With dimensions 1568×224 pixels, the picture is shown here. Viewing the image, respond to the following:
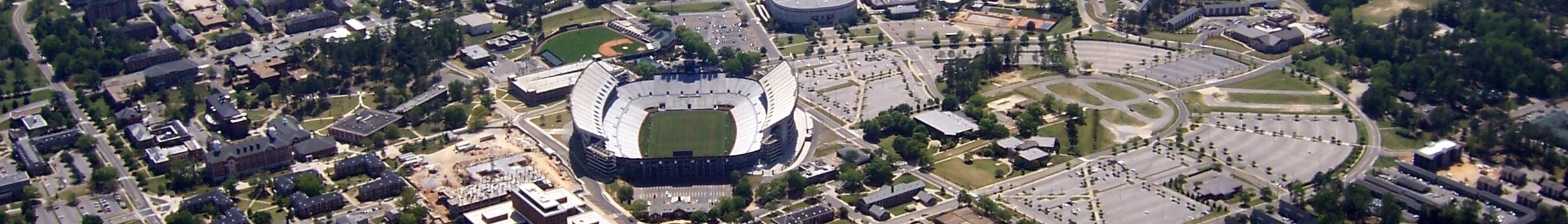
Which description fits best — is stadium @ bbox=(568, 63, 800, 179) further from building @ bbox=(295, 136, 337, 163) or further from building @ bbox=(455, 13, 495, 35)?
building @ bbox=(455, 13, 495, 35)

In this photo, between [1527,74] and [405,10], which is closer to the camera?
[1527,74]

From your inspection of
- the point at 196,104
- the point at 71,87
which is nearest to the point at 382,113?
the point at 196,104

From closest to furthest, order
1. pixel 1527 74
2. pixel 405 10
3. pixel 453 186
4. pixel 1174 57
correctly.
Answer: pixel 453 186, pixel 1527 74, pixel 1174 57, pixel 405 10

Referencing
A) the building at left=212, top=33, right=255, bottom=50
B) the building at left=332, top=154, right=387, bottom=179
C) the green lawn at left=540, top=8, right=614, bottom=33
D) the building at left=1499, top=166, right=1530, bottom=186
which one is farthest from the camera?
the green lawn at left=540, top=8, right=614, bottom=33

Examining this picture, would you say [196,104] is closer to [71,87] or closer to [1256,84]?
[71,87]

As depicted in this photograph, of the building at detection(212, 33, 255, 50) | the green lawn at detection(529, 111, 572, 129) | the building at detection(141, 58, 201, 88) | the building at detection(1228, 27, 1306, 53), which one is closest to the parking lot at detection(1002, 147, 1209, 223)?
the green lawn at detection(529, 111, 572, 129)

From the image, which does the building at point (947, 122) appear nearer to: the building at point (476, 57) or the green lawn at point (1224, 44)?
the green lawn at point (1224, 44)

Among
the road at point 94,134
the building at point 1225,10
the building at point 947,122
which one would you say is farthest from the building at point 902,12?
the road at point 94,134

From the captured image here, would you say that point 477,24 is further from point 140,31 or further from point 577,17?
point 140,31
